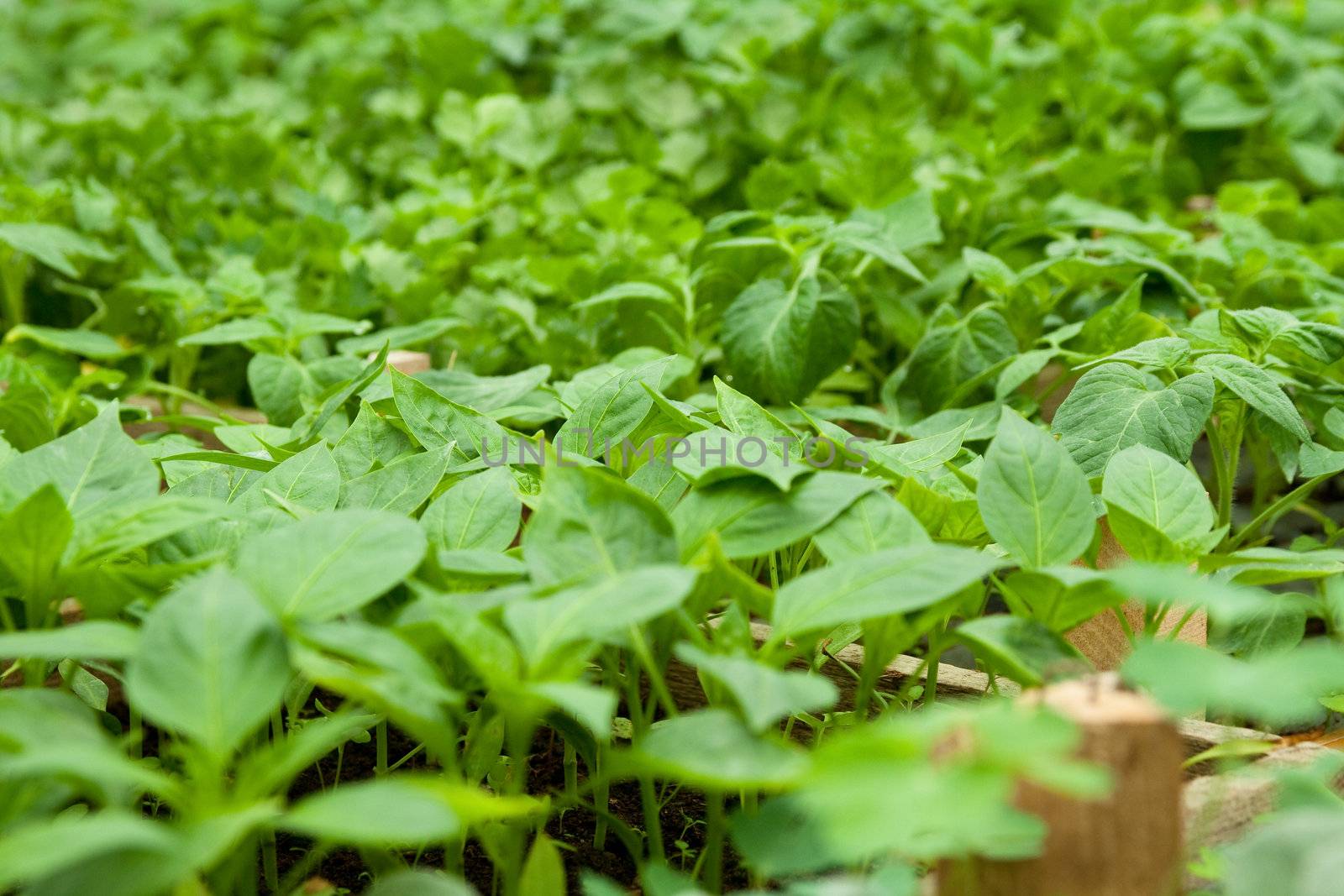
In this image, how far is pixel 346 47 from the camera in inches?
101

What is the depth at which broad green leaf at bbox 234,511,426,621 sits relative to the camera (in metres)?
0.67

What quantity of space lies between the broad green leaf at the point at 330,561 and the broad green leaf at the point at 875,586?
221 mm

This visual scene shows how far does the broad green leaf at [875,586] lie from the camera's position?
2.18ft

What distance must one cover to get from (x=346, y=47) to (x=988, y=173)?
1.49 meters

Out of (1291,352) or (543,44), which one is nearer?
(1291,352)

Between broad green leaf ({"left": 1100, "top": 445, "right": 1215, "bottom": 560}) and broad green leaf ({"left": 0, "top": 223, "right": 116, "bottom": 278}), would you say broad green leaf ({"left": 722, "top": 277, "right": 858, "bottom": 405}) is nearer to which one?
broad green leaf ({"left": 1100, "top": 445, "right": 1215, "bottom": 560})

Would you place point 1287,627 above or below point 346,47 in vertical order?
below

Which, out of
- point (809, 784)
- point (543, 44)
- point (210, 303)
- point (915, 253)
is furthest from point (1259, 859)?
point (543, 44)

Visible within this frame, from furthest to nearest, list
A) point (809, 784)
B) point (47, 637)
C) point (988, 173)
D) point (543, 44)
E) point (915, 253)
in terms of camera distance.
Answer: point (543, 44), point (988, 173), point (915, 253), point (47, 637), point (809, 784)

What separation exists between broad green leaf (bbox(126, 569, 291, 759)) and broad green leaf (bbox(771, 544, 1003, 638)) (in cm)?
28

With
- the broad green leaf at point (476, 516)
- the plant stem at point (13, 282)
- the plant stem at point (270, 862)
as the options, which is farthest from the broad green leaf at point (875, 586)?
the plant stem at point (13, 282)

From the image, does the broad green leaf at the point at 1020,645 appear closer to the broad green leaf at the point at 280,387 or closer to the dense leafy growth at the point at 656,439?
the dense leafy growth at the point at 656,439

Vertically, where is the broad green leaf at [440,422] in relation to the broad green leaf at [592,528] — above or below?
below

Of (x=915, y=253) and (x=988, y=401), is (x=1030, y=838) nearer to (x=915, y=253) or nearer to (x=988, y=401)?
(x=988, y=401)
